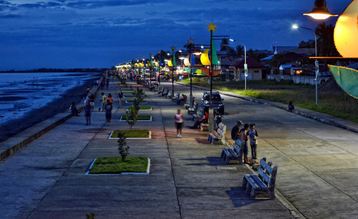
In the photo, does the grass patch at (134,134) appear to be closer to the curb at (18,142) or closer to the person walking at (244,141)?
the curb at (18,142)

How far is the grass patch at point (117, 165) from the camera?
18844 mm

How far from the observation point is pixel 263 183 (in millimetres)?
15539

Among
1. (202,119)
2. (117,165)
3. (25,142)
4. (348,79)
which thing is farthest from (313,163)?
(348,79)

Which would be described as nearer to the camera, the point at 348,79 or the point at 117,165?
the point at 348,79

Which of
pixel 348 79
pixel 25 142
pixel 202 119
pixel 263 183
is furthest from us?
pixel 202 119

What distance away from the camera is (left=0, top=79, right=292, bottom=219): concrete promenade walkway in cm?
1370

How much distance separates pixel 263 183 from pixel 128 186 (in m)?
3.59

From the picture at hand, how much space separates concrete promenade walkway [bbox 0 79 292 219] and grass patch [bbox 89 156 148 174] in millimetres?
401

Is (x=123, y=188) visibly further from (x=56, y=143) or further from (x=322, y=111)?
(x=322, y=111)

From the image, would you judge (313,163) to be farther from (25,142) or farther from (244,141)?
(25,142)

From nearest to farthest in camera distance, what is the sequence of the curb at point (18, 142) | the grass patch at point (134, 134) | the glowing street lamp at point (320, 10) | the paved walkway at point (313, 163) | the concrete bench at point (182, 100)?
the glowing street lamp at point (320, 10) < the paved walkway at point (313, 163) < the curb at point (18, 142) < the grass patch at point (134, 134) < the concrete bench at point (182, 100)

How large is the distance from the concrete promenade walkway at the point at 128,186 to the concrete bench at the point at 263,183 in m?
0.24

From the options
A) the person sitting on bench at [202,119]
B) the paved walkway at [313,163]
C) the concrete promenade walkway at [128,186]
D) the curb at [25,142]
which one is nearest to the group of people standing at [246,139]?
the concrete promenade walkway at [128,186]

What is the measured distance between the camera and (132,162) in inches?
802
